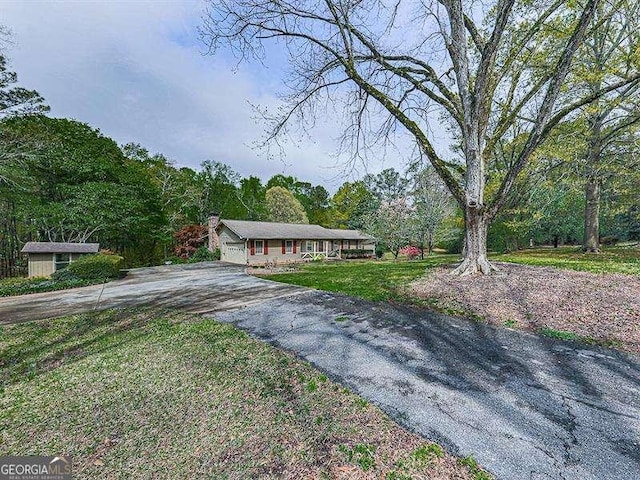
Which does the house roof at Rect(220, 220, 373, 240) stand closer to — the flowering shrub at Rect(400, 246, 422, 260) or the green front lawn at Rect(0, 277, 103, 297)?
the flowering shrub at Rect(400, 246, 422, 260)

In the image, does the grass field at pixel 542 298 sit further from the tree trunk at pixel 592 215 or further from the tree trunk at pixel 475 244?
the tree trunk at pixel 592 215

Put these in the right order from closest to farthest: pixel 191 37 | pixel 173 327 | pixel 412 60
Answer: pixel 173 327 < pixel 191 37 < pixel 412 60

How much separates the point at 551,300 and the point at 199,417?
289 inches

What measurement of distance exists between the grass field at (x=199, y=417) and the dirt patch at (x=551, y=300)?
423 cm

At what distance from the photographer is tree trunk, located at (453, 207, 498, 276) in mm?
8820

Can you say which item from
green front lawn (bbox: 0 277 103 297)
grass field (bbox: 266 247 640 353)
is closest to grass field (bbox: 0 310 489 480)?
grass field (bbox: 266 247 640 353)

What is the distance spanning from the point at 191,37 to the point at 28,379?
8545 mm

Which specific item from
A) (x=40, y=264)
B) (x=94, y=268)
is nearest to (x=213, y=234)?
(x=40, y=264)

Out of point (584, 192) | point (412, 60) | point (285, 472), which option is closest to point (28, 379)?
point (285, 472)

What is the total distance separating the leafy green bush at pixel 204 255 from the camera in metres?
25.8

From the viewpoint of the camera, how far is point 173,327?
20.6 ft

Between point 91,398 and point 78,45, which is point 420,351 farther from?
point 78,45

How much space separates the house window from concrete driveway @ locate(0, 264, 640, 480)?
16294 mm

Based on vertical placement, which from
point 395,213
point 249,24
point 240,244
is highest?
point 249,24
